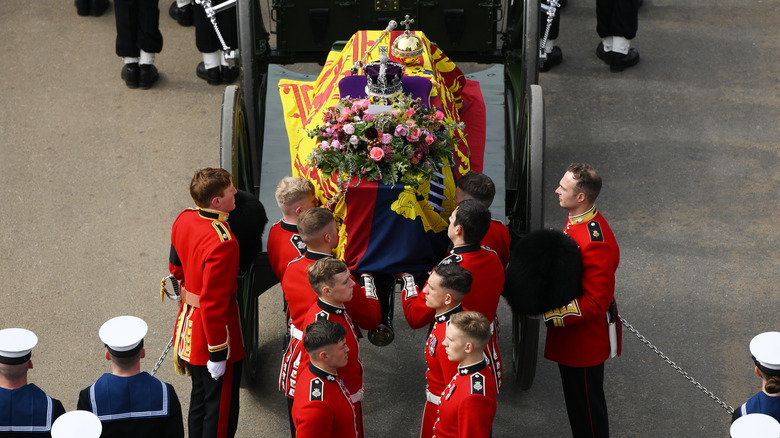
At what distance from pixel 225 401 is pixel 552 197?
309 cm

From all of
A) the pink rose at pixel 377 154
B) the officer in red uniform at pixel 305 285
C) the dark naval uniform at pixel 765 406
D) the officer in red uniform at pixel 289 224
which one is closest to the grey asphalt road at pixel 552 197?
the officer in red uniform at pixel 305 285

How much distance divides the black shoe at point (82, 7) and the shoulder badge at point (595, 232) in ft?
20.8

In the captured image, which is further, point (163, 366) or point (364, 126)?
point (163, 366)

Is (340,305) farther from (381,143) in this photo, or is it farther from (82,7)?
(82,7)

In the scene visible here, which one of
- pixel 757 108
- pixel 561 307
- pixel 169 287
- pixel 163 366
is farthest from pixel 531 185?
pixel 757 108

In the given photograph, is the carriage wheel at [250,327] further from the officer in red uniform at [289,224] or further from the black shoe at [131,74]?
the black shoe at [131,74]

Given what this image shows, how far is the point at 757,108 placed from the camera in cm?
810

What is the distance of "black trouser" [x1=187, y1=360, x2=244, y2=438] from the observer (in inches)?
193

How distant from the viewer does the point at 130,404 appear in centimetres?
408

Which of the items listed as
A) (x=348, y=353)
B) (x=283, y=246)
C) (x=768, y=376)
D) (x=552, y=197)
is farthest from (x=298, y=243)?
(x=552, y=197)

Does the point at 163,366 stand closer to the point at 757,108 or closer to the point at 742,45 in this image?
the point at 757,108

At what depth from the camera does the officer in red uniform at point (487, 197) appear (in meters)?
4.86

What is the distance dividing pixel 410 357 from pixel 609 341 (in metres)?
1.42

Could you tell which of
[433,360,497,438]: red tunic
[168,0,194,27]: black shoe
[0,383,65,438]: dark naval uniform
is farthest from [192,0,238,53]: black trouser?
[433,360,497,438]: red tunic
